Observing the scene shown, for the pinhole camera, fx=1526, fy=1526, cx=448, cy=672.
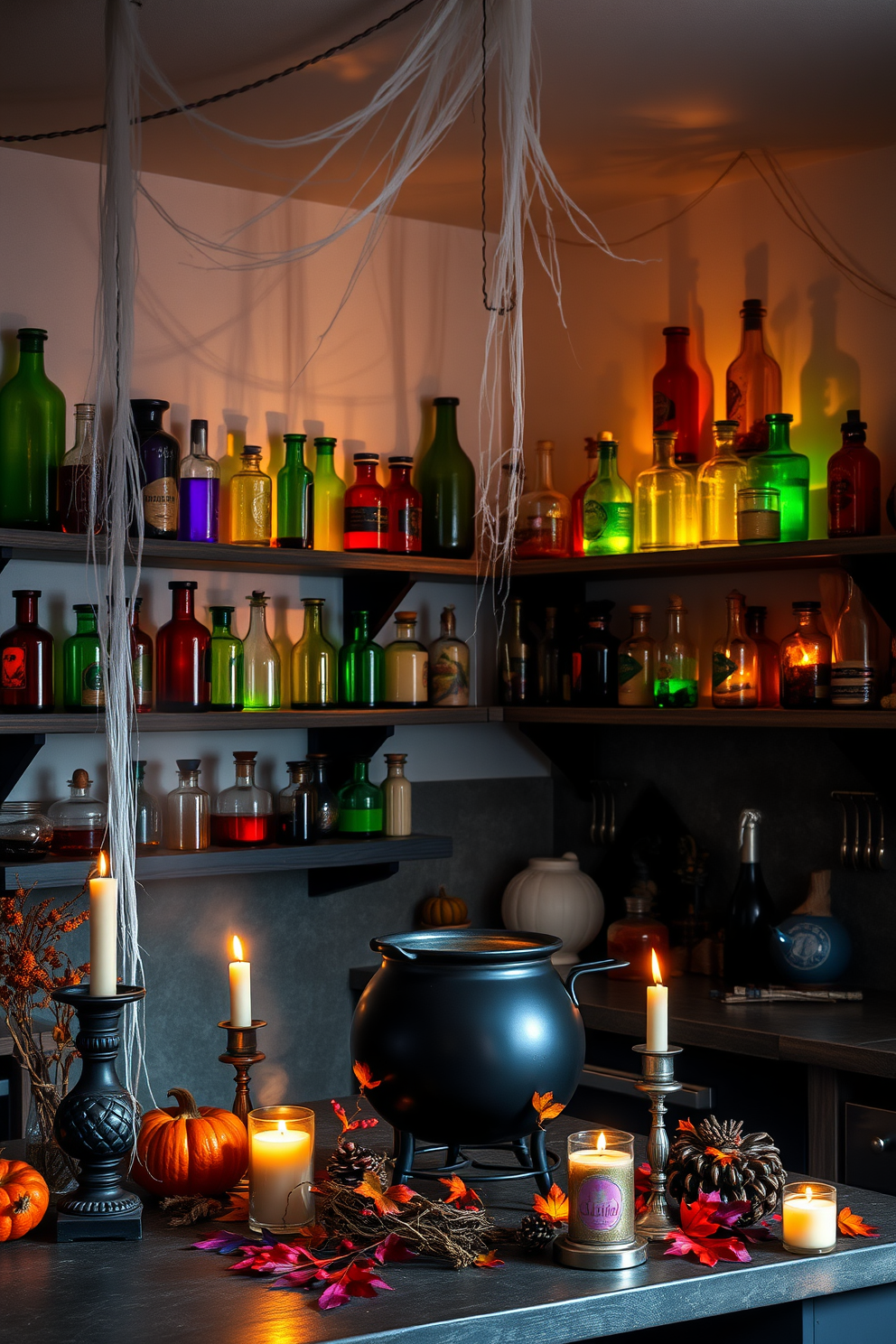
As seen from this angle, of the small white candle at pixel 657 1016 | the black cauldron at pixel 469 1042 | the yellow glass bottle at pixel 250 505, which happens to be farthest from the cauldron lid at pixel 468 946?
the yellow glass bottle at pixel 250 505

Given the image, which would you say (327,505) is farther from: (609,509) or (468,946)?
(468,946)

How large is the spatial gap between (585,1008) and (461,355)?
1616 mm

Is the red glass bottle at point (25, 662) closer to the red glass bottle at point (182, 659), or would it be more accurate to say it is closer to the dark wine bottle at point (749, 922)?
the red glass bottle at point (182, 659)

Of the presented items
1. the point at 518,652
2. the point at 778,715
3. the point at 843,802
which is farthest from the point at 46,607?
the point at 843,802

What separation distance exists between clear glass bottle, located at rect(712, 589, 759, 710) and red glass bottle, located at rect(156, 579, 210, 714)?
1.05 metres

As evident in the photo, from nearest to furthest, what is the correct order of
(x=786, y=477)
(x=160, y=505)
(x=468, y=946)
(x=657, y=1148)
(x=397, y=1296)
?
(x=397, y=1296) → (x=657, y=1148) → (x=468, y=946) → (x=160, y=505) → (x=786, y=477)

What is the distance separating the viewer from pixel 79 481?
108 inches

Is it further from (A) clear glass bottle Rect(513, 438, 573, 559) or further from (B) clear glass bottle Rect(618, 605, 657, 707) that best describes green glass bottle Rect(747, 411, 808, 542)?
(A) clear glass bottle Rect(513, 438, 573, 559)

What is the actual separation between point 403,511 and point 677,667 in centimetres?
70

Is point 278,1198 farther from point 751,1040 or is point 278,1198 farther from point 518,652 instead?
point 518,652

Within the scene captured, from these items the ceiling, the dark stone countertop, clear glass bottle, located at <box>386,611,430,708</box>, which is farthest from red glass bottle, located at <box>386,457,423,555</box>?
the dark stone countertop

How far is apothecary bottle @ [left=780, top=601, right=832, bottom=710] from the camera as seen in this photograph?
299cm

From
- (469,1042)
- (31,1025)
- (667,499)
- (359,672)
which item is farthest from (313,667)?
(469,1042)

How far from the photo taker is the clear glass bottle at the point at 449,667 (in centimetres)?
346
